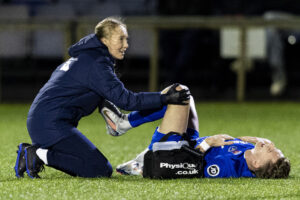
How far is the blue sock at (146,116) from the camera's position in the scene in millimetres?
5574

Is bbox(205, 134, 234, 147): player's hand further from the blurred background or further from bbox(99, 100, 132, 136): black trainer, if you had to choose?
the blurred background

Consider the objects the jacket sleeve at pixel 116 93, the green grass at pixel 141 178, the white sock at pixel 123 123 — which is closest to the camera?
the green grass at pixel 141 178

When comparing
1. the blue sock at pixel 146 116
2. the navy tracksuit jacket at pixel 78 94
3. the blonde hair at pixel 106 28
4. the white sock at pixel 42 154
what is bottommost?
the white sock at pixel 42 154

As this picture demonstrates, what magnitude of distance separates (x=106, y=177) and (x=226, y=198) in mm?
1144

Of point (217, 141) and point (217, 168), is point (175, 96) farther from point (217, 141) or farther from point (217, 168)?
point (217, 168)

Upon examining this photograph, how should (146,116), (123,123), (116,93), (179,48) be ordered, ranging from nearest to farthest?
(116,93), (146,116), (123,123), (179,48)

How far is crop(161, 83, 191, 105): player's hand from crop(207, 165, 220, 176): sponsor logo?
1.85 ft

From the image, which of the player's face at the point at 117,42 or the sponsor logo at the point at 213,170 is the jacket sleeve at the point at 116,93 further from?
the sponsor logo at the point at 213,170

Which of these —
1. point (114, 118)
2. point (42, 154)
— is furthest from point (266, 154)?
point (42, 154)

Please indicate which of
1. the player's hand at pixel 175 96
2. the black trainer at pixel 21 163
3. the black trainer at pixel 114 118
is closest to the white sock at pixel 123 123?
the black trainer at pixel 114 118

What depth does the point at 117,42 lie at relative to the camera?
209 inches

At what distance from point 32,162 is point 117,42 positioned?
1083mm

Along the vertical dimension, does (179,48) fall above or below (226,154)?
below

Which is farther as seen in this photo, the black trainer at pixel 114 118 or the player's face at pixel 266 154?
the black trainer at pixel 114 118
